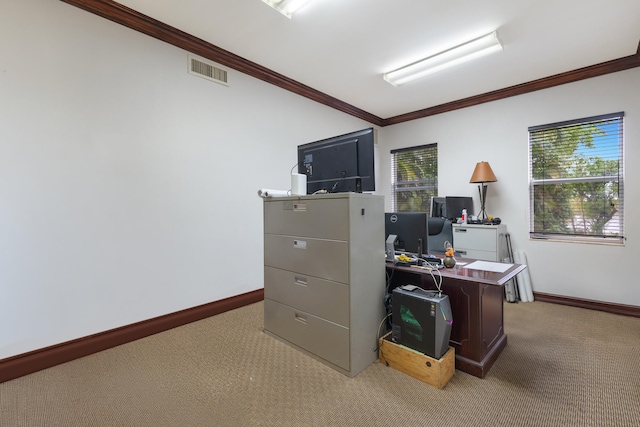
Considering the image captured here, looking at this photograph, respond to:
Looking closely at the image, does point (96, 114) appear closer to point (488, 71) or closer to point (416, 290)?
point (416, 290)

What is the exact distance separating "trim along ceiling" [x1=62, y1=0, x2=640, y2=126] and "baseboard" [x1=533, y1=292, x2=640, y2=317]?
2646 mm

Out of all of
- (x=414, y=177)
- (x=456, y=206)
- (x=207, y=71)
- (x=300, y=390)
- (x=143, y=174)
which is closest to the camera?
(x=300, y=390)

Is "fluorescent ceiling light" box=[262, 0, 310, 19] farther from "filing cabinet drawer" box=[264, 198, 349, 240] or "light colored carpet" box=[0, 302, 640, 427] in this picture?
"light colored carpet" box=[0, 302, 640, 427]

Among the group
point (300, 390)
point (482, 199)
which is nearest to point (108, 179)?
point (300, 390)

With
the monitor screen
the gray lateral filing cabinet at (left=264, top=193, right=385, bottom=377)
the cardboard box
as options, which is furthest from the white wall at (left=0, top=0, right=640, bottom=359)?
the cardboard box

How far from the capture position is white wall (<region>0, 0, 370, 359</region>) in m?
1.97

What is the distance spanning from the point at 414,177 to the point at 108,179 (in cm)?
432

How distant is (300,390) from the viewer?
178 cm

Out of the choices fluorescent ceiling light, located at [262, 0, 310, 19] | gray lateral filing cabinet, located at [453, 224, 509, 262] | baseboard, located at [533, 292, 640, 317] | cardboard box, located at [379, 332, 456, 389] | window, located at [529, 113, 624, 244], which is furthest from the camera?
gray lateral filing cabinet, located at [453, 224, 509, 262]

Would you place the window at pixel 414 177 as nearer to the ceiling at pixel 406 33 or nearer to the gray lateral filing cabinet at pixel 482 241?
the gray lateral filing cabinet at pixel 482 241

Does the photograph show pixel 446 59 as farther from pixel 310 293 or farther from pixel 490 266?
pixel 310 293

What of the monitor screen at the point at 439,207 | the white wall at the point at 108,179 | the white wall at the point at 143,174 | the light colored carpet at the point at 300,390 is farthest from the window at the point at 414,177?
the white wall at the point at 108,179

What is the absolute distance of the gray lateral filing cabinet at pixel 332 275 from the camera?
1.91 m

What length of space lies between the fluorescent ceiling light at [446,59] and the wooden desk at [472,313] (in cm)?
216
